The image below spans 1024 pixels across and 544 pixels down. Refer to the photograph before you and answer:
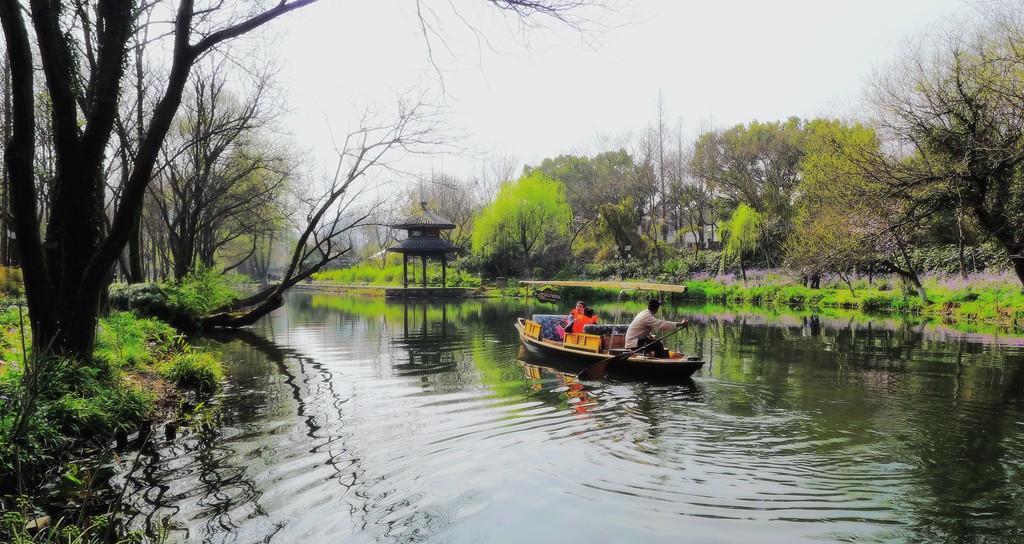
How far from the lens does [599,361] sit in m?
11.9

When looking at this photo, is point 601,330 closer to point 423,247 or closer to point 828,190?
point 828,190

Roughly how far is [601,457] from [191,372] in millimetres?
6484

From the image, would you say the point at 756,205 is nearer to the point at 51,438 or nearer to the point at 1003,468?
the point at 1003,468

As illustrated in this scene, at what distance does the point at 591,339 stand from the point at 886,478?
6.92m

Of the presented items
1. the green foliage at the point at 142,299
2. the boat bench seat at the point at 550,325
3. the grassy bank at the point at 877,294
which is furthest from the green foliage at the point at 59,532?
the grassy bank at the point at 877,294

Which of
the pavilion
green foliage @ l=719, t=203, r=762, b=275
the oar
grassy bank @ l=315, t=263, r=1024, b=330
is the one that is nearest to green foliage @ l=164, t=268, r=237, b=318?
the oar

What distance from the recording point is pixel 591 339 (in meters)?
12.5

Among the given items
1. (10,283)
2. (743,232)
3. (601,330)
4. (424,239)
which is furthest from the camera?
(424,239)

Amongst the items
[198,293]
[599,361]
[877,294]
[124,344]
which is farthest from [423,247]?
[124,344]

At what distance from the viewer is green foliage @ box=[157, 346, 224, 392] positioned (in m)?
9.38

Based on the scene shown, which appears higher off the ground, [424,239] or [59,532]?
[424,239]

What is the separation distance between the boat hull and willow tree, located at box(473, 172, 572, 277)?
26226 mm

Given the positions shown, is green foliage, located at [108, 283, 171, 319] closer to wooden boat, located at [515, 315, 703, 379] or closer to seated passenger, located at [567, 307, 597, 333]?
wooden boat, located at [515, 315, 703, 379]

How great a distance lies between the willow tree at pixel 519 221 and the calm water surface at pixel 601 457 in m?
28.6
